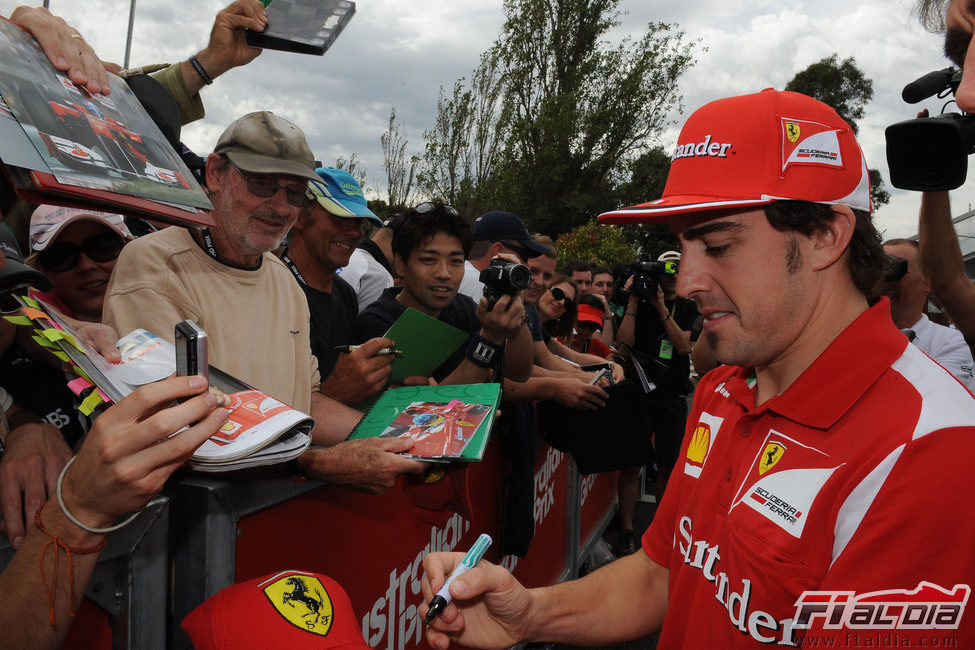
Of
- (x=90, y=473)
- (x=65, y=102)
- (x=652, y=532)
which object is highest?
(x=65, y=102)

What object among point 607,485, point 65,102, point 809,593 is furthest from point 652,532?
point 607,485

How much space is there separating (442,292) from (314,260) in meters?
0.69

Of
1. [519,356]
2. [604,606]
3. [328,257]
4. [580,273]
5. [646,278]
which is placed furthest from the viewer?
[580,273]

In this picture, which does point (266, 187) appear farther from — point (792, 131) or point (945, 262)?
point (945, 262)

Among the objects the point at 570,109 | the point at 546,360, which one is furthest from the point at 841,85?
the point at 546,360

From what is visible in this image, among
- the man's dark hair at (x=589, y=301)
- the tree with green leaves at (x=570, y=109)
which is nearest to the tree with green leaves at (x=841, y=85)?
the tree with green leaves at (x=570, y=109)

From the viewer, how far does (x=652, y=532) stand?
5.81 ft

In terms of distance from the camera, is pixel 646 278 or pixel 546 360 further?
pixel 646 278

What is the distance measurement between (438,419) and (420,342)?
661 millimetres

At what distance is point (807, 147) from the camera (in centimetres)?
138

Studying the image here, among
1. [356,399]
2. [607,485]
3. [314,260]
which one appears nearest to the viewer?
[356,399]

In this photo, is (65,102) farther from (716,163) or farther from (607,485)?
(607,485)

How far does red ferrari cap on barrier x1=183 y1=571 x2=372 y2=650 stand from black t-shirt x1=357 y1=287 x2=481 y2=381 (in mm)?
2040

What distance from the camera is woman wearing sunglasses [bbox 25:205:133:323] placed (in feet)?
7.29
